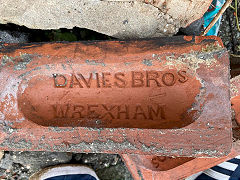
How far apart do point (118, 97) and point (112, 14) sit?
1.80ft

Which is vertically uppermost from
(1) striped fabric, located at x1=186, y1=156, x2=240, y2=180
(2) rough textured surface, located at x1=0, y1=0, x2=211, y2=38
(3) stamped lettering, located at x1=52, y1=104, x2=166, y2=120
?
(2) rough textured surface, located at x1=0, y1=0, x2=211, y2=38

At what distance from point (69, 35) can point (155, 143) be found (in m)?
1.24

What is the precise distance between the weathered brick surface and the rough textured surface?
0.24m

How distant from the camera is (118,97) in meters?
1.46

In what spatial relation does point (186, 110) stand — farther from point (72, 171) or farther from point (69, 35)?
point (72, 171)

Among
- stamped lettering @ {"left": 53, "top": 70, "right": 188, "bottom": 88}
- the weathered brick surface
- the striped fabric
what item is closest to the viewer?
the weathered brick surface

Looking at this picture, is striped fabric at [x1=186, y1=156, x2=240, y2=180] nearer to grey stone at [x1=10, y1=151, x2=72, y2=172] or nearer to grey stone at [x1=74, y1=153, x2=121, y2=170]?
grey stone at [x1=74, y1=153, x2=121, y2=170]

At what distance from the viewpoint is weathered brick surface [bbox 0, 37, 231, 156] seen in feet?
4.17

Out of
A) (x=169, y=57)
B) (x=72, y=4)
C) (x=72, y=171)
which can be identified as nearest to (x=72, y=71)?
(x=72, y=4)

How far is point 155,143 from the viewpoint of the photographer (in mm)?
1288

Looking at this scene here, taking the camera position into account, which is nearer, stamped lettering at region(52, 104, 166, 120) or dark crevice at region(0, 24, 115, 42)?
stamped lettering at region(52, 104, 166, 120)

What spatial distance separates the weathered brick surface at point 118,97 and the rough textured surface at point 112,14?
0.78 feet

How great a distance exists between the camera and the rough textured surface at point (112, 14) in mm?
1386

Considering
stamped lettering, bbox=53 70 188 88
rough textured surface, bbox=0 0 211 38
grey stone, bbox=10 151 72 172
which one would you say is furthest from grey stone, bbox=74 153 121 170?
rough textured surface, bbox=0 0 211 38
